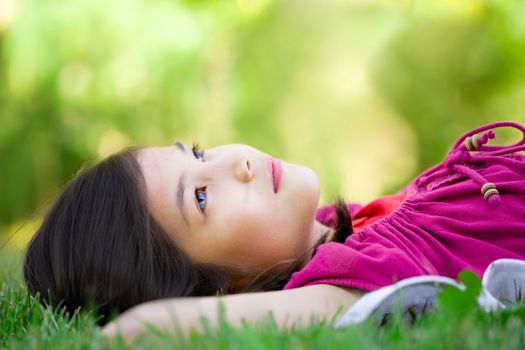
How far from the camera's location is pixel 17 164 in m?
5.82

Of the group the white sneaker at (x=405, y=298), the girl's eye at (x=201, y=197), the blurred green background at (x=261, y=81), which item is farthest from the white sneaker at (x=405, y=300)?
the blurred green background at (x=261, y=81)

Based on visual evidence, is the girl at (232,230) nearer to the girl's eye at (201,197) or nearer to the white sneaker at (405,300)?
the girl's eye at (201,197)

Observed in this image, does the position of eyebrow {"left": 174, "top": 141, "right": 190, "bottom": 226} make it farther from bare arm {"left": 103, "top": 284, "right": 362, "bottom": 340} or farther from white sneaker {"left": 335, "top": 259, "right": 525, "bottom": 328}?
white sneaker {"left": 335, "top": 259, "right": 525, "bottom": 328}

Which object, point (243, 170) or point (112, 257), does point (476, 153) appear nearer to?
point (243, 170)

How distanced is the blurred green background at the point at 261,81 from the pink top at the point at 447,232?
9.73ft

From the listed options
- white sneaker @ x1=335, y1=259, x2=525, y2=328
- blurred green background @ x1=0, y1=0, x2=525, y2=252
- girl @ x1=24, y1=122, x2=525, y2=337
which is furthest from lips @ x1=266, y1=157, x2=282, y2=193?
blurred green background @ x1=0, y1=0, x2=525, y2=252

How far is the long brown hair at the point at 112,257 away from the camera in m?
1.72

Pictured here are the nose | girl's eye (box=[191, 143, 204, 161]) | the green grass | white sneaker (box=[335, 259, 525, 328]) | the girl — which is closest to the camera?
the green grass

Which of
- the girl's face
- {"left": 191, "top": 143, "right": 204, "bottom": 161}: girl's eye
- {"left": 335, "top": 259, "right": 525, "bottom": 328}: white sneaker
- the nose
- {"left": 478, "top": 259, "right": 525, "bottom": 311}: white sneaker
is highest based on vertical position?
{"left": 191, "top": 143, "right": 204, "bottom": 161}: girl's eye

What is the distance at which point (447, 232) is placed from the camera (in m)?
1.77

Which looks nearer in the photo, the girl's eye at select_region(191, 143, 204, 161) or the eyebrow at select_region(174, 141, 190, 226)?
the eyebrow at select_region(174, 141, 190, 226)

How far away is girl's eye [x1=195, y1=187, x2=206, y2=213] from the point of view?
1814mm

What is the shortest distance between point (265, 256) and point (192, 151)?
0.38 m

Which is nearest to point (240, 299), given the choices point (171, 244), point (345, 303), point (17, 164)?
point (345, 303)
